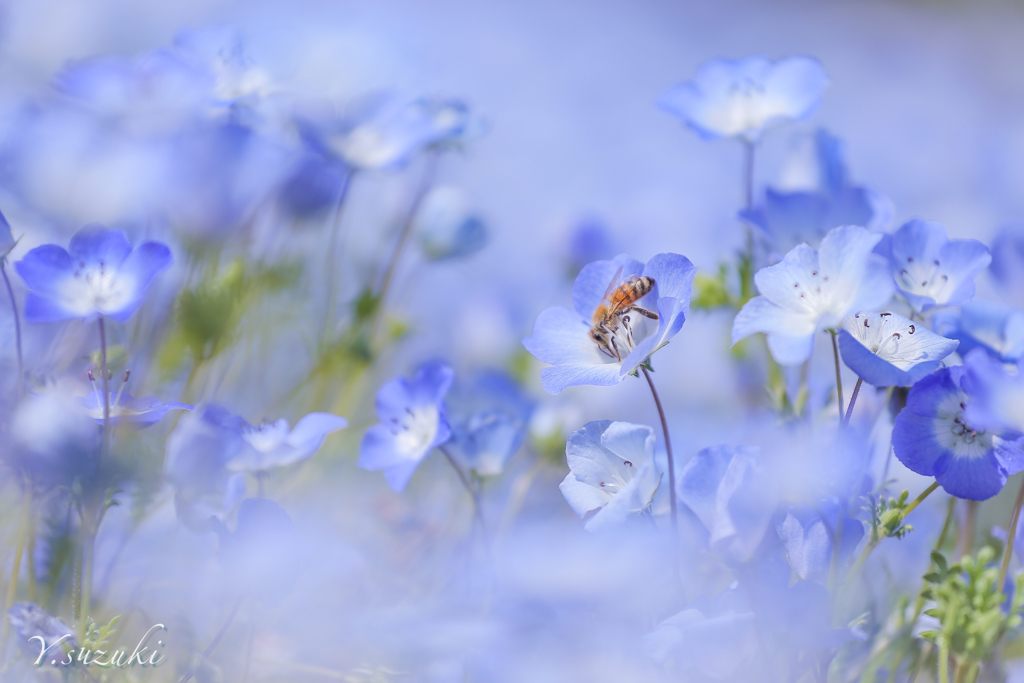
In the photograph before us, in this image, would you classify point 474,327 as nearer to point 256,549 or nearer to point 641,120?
point 256,549

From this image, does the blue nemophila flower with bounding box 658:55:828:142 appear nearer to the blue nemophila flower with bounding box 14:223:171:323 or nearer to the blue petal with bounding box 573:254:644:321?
the blue petal with bounding box 573:254:644:321

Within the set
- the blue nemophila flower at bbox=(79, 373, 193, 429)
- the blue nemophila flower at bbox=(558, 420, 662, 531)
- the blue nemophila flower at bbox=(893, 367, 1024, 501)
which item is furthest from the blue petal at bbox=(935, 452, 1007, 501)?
the blue nemophila flower at bbox=(79, 373, 193, 429)

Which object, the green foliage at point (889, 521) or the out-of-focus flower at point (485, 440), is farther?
the out-of-focus flower at point (485, 440)

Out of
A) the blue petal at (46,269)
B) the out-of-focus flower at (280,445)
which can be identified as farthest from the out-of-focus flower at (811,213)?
the blue petal at (46,269)

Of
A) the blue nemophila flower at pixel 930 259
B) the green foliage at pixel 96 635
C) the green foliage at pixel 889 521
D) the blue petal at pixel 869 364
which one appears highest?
the blue nemophila flower at pixel 930 259

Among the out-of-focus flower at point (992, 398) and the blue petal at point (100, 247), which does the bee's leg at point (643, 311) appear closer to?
the out-of-focus flower at point (992, 398)

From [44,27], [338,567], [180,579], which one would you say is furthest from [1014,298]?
[44,27]

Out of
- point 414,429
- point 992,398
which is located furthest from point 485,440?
point 992,398
